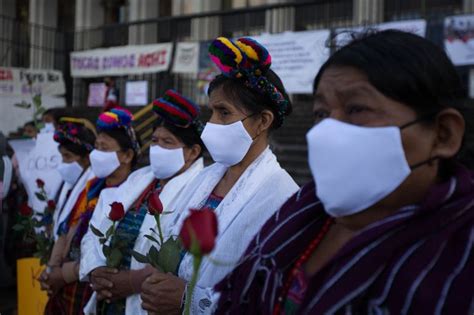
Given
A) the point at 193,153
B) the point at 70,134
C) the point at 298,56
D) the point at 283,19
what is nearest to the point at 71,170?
the point at 70,134

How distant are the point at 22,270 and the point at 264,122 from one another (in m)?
2.35

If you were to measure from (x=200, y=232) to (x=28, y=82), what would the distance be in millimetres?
13895

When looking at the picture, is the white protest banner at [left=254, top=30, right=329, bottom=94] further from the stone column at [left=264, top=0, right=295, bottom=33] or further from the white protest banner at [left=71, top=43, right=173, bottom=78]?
the white protest banner at [left=71, top=43, right=173, bottom=78]

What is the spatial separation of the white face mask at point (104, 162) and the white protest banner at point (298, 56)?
6.43 metres

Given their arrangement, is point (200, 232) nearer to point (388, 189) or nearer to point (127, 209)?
point (388, 189)

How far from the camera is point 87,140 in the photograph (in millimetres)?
4020

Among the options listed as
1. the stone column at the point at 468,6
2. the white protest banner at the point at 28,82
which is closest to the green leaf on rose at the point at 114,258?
the stone column at the point at 468,6

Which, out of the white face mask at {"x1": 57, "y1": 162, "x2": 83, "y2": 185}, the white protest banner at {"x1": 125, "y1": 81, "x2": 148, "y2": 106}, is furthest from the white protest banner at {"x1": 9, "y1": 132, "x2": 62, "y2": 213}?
the white protest banner at {"x1": 125, "y1": 81, "x2": 148, "y2": 106}

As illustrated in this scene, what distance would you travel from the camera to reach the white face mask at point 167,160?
2.89 metres

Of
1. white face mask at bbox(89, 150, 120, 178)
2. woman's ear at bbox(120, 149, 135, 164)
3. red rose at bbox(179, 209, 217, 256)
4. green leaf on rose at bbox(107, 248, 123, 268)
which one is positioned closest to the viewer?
red rose at bbox(179, 209, 217, 256)

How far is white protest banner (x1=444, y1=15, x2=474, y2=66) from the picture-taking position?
25.7 feet

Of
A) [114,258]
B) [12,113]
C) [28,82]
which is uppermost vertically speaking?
[28,82]

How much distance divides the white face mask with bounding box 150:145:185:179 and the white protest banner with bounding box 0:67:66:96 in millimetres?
11577

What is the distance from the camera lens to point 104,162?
3330 mm
